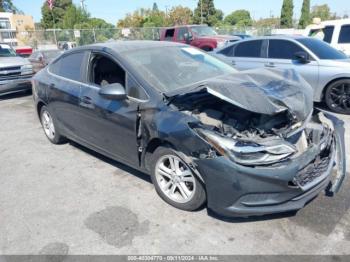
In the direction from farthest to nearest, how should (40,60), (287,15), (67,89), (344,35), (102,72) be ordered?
1. (287,15)
2. (40,60)
3. (344,35)
4. (67,89)
5. (102,72)

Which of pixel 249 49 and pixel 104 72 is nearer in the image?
pixel 104 72

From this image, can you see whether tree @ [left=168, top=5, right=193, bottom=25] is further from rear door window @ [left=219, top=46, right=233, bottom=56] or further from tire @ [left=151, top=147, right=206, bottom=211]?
tire @ [left=151, top=147, right=206, bottom=211]

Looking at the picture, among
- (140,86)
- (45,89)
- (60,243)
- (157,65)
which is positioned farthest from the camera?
(45,89)

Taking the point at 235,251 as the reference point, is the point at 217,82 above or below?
above

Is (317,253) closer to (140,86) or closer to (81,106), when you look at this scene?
(140,86)

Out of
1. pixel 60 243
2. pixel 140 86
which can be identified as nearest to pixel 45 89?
pixel 140 86

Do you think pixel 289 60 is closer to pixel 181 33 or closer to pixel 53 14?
pixel 181 33

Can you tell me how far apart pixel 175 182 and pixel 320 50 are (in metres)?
5.12

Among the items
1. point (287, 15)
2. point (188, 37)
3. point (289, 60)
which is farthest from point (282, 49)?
point (287, 15)

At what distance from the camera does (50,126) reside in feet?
17.8

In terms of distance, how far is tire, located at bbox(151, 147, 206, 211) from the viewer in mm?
3113

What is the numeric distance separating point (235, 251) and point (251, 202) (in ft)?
1.41

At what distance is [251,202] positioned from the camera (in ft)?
9.00

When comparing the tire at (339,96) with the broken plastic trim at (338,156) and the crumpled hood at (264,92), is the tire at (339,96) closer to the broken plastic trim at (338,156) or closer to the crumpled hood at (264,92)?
the broken plastic trim at (338,156)
